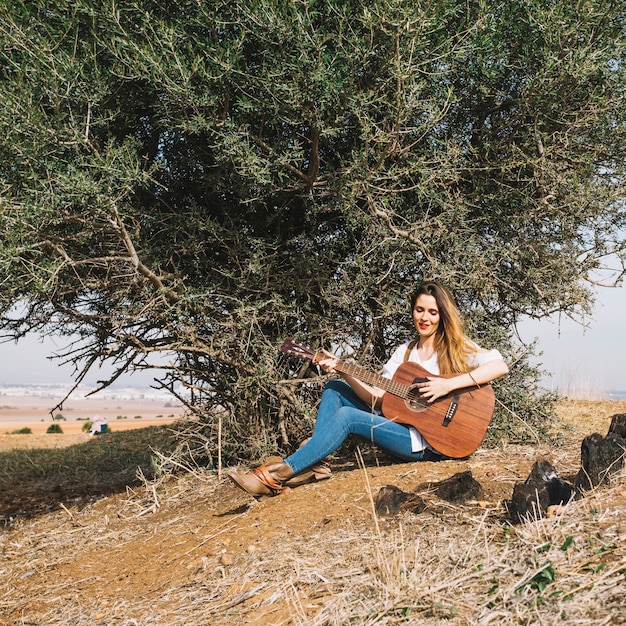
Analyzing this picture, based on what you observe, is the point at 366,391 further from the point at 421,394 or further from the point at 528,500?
the point at 528,500

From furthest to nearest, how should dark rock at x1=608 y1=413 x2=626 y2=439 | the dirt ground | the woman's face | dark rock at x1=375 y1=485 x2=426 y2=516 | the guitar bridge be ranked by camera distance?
the woman's face < the guitar bridge < dark rock at x1=608 y1=413 x2=626 y2=439 < dark rock at x1=375 y1=485 x2=426 y2=516 < the dirt ground

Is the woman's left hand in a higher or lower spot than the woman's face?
lower

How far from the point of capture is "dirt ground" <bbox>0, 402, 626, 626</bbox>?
2980 millimetres

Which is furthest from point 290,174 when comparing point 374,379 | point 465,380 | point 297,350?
point 465,380

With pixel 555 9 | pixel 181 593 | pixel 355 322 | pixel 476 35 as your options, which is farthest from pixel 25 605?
pixel 555 9

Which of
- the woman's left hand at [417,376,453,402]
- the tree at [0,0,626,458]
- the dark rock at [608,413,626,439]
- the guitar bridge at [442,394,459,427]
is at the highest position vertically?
the tree at [0,0,626,458]

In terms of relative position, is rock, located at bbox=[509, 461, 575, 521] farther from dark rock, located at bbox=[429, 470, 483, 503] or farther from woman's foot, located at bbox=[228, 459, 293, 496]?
woman's foot, located at bbox=[228, 459, 293, 496]

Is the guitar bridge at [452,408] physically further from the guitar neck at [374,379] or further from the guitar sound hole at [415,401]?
the guitar neck at [374,379]

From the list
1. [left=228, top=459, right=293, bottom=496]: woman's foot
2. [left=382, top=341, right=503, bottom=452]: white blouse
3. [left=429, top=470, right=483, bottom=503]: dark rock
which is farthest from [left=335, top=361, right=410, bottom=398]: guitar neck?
[left=429, top=470, right=483, bottom=503]: dark rock

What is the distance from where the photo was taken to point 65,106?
593 centimetres

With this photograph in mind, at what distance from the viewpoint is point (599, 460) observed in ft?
13.4

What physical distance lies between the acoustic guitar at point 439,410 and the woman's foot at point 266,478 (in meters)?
0.87

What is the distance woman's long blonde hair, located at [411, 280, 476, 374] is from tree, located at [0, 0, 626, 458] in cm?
73

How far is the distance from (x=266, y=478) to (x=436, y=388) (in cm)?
145
